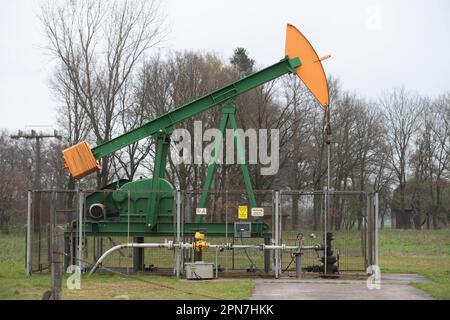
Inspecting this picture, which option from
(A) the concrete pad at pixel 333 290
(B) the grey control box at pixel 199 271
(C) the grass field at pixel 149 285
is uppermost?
(B) the grey control box at pixel 199 271

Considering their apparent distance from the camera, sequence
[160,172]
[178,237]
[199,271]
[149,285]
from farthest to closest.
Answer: [160,172], [178,237], [199,271], [149,285]

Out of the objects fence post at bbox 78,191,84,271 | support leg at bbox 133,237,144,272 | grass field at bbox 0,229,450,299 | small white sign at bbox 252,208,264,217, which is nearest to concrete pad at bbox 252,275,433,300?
grass field at bbox 0,229,450,299

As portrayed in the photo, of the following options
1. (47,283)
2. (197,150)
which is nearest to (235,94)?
(47,283)

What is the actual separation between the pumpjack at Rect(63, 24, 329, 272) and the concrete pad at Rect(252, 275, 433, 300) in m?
2.71

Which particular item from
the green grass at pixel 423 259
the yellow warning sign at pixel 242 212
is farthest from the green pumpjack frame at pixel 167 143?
the green grass at pixel 423 259

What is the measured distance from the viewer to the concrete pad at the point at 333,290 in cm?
1642

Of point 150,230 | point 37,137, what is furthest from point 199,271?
point 37,137

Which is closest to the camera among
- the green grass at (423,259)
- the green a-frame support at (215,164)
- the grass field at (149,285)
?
the grass field at (149,285)

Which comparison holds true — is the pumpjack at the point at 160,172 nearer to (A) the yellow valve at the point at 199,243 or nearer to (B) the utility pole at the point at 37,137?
(A) the yellow valve at the point at 199,243

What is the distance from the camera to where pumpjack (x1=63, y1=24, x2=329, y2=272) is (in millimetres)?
21734

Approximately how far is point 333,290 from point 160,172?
715 centimetres

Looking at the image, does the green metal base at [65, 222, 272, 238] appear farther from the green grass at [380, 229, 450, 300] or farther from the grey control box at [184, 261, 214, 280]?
the green grass at [380, 229, 450, 300]

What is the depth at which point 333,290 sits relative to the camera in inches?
707

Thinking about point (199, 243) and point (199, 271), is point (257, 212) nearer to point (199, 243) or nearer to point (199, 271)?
point (199, 243)
